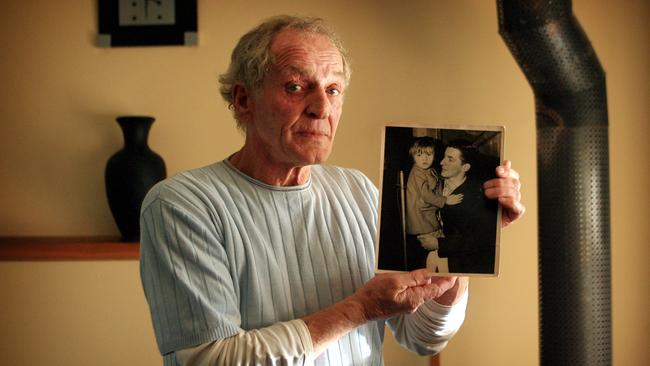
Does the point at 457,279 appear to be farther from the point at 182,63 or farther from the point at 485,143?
the point at 182,63

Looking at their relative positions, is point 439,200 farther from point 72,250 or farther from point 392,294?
point 72,250

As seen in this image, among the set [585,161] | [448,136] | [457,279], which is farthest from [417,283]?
[585,161]

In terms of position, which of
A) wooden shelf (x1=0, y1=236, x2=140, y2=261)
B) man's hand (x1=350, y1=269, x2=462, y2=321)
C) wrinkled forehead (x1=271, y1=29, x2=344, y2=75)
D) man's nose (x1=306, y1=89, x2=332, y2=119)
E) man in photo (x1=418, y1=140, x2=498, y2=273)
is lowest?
wooden shelf (x1=0, y1=236, x2=140, y2=261)

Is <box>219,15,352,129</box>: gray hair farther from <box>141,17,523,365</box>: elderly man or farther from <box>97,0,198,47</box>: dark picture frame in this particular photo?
<box>97,0,198,47</box>: dark picture frame

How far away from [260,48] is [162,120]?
57.7 inches

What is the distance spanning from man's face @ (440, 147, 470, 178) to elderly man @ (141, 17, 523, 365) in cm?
7

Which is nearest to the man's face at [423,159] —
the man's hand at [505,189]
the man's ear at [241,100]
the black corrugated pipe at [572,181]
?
the man's hand at [505,189]

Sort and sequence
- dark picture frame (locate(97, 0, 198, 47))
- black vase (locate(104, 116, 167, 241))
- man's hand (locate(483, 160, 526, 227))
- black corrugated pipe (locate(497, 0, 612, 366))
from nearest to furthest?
man's hand (locate(483, 160, 526, 227)) < black corrugated pipe (locate(497, 0, 612, 366)) < black vase (locate(104, 116, 167, 241)) < dark picture frame (locate(97, 0, 198, 47))

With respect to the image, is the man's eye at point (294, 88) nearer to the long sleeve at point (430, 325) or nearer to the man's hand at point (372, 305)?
the man's hand at point (372, 305)

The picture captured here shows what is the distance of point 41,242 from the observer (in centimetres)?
266

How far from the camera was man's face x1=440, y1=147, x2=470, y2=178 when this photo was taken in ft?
4.40

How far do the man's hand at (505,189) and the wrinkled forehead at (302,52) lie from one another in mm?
378

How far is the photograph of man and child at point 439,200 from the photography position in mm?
1334

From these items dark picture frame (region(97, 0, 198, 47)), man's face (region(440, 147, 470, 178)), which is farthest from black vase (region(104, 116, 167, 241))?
man's face (region(440, 147, 470, 178))
